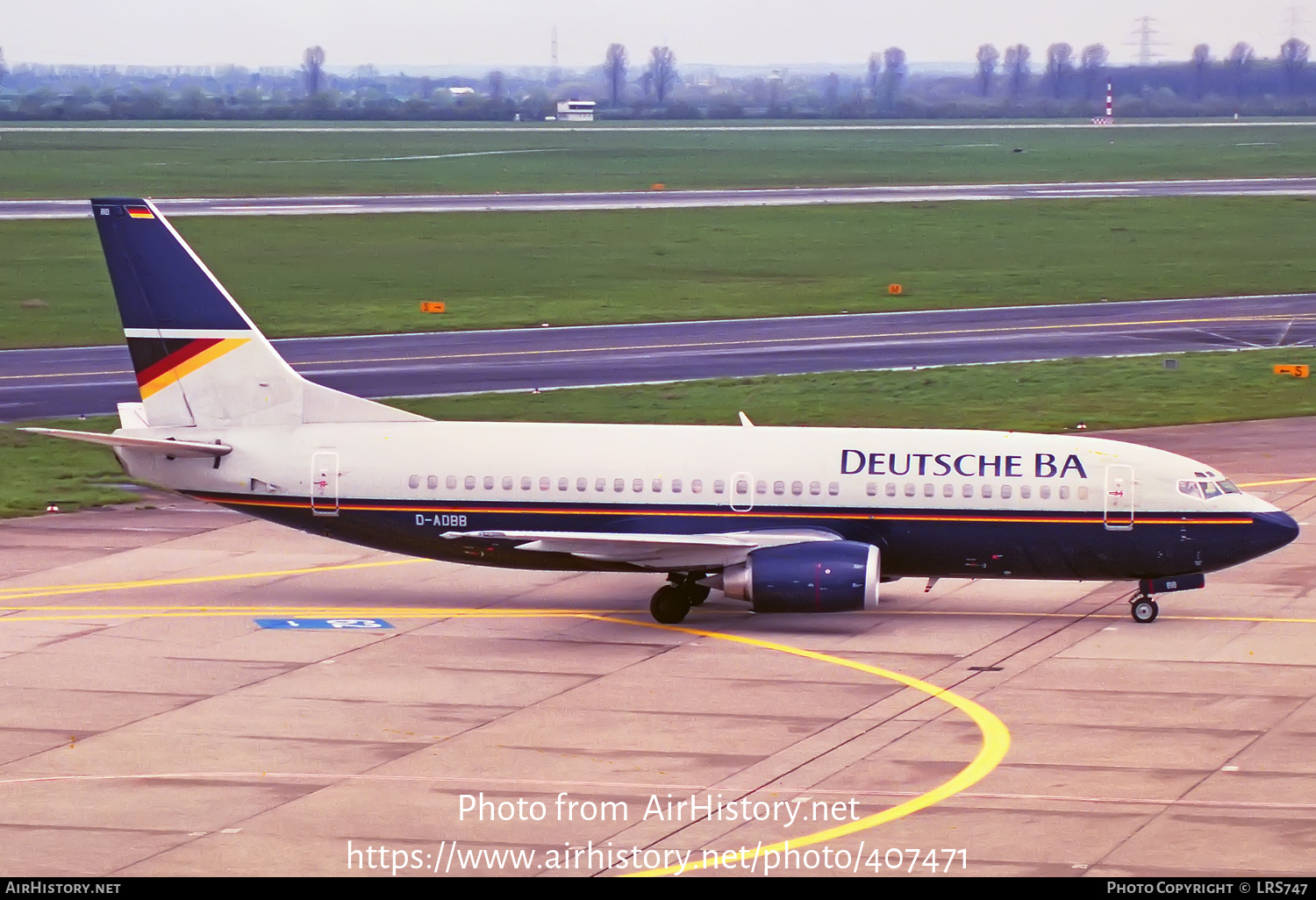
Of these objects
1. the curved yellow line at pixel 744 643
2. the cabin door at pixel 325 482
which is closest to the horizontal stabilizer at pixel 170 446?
the cabin door at pixel 325 482

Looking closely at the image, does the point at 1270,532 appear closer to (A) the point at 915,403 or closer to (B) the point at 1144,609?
(B) the point at 1144,609

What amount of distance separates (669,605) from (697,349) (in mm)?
39822

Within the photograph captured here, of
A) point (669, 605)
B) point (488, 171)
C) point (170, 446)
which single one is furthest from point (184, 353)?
point (488, 171)

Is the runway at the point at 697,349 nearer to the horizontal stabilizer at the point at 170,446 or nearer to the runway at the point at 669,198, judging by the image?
the horizontal stabilizer at the point at 170,446

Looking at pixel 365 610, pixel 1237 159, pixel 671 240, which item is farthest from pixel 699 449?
pixel 1237 159

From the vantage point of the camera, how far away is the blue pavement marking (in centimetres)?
3788

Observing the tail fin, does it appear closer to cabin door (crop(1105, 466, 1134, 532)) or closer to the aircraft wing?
the aircraft wing

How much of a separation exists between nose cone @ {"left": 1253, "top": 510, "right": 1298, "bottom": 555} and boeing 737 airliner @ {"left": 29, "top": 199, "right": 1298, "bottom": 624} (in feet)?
0.12

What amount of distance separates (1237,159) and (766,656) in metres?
171

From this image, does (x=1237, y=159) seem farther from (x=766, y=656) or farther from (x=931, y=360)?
(x=766, y=656)

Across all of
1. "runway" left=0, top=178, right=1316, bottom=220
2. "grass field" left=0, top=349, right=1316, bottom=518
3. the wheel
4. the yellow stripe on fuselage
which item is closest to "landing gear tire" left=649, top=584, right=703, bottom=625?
the wheel

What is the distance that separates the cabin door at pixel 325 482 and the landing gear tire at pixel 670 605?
6.91 meters

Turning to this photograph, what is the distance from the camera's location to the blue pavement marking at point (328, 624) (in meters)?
37.9

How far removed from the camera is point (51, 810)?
2627 cm
